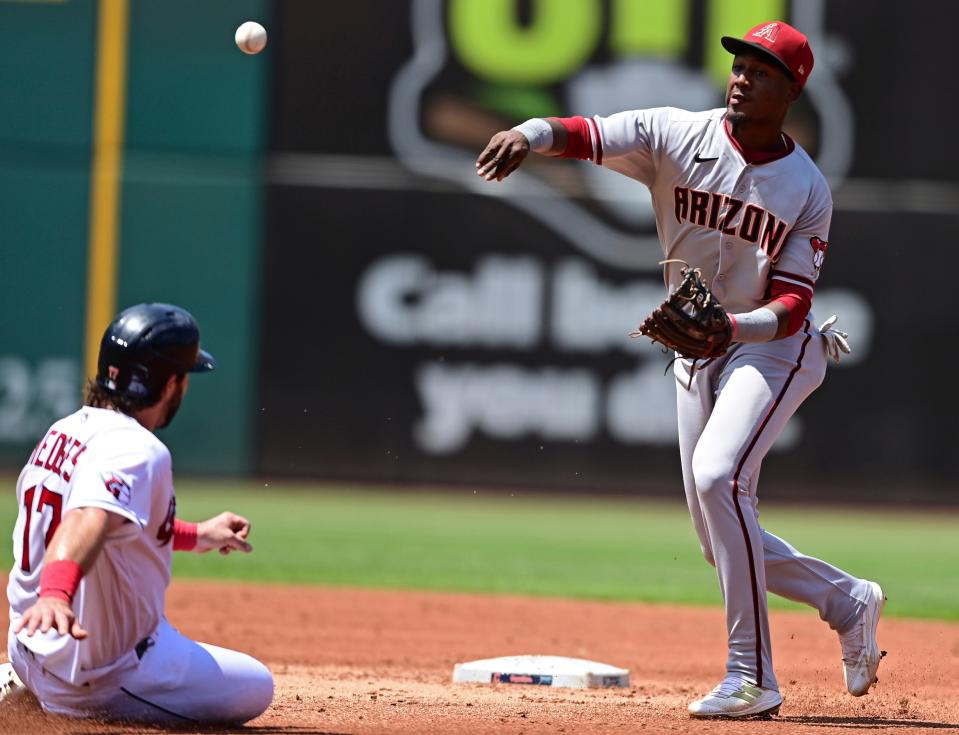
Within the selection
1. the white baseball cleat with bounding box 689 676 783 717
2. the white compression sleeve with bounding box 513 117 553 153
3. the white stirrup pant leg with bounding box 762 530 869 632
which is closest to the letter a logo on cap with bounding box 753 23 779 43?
the white compression sleeve with bounding box 513 117 553 153

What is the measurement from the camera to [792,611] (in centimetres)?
770

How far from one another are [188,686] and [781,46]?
90.1 inches

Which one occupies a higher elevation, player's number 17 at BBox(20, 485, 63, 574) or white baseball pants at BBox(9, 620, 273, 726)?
player's number 17 at BBox(20, 485, 63, 574)

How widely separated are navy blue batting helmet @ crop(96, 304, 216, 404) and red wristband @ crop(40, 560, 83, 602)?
1.63ft

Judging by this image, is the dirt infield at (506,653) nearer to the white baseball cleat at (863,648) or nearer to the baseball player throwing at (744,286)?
the white baseball cleat at (863,648)

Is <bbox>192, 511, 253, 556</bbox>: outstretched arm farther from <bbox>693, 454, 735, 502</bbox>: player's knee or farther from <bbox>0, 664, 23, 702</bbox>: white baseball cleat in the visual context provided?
<bbox>693, 454, 735, 502</bbox>: player's knee

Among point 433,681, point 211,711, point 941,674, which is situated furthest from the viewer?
point 941,674

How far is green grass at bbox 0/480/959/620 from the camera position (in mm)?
8031

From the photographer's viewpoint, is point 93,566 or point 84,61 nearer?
point 93,566

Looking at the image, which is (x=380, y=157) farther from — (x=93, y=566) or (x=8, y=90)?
(x=93, y=566)

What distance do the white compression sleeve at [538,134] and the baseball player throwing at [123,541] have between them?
1.12 m

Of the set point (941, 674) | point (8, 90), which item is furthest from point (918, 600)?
point (8, 90)

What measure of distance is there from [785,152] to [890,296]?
25.9 ft

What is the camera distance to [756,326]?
3.93 m
